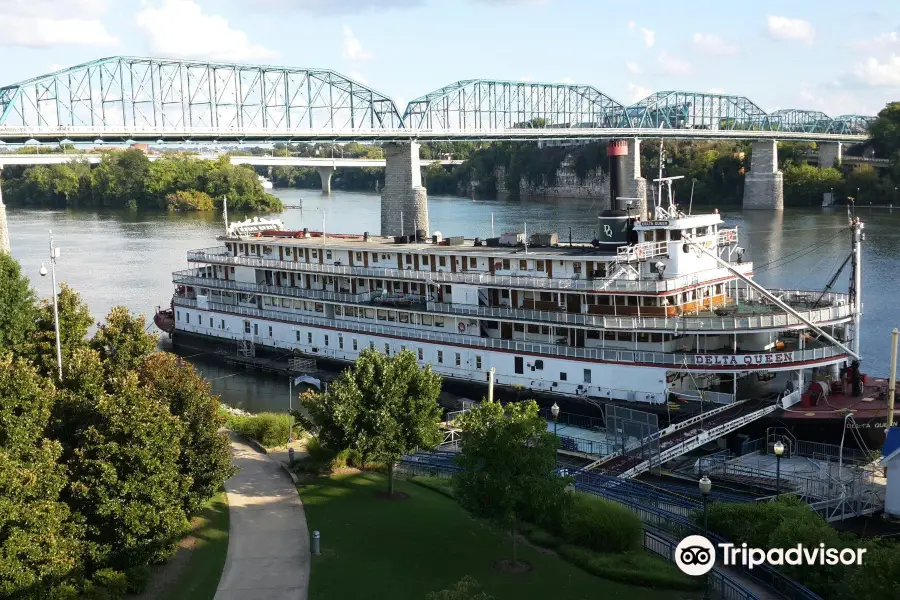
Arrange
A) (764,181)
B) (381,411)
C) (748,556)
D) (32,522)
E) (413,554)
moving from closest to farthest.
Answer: (32,522), (748,556), (413,554), (381,411), (764,181)

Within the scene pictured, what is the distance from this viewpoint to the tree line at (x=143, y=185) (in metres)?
133

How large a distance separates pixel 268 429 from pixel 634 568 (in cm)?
1367

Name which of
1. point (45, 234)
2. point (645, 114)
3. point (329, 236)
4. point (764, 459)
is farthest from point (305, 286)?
point (645, 114)

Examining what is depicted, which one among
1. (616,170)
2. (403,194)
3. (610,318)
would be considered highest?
(616,170)

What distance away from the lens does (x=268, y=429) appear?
31.0 m

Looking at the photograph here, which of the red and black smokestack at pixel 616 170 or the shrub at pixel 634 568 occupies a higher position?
the red and black smokestack at pixel 616 170

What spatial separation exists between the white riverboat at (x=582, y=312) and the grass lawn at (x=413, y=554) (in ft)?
32.1

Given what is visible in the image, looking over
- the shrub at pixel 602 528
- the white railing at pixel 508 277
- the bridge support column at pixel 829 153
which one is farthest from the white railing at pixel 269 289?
the bridge support column at pixel 829 153

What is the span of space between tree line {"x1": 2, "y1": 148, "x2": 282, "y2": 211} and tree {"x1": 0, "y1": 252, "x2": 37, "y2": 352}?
9504cm

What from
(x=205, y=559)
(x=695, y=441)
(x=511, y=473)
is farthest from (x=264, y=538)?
(x=695, y=441)

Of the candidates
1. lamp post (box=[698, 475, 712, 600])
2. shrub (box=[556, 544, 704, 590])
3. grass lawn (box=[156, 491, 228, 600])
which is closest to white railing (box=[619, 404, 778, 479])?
shrub (box=[556, 544, 704, 590])

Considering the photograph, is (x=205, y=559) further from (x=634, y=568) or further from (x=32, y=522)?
(x=634, y=568)

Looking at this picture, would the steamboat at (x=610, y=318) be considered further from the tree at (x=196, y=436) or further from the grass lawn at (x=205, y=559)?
the grass lawn at (x=205, y=559)

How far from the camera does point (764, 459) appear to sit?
30156 mm
